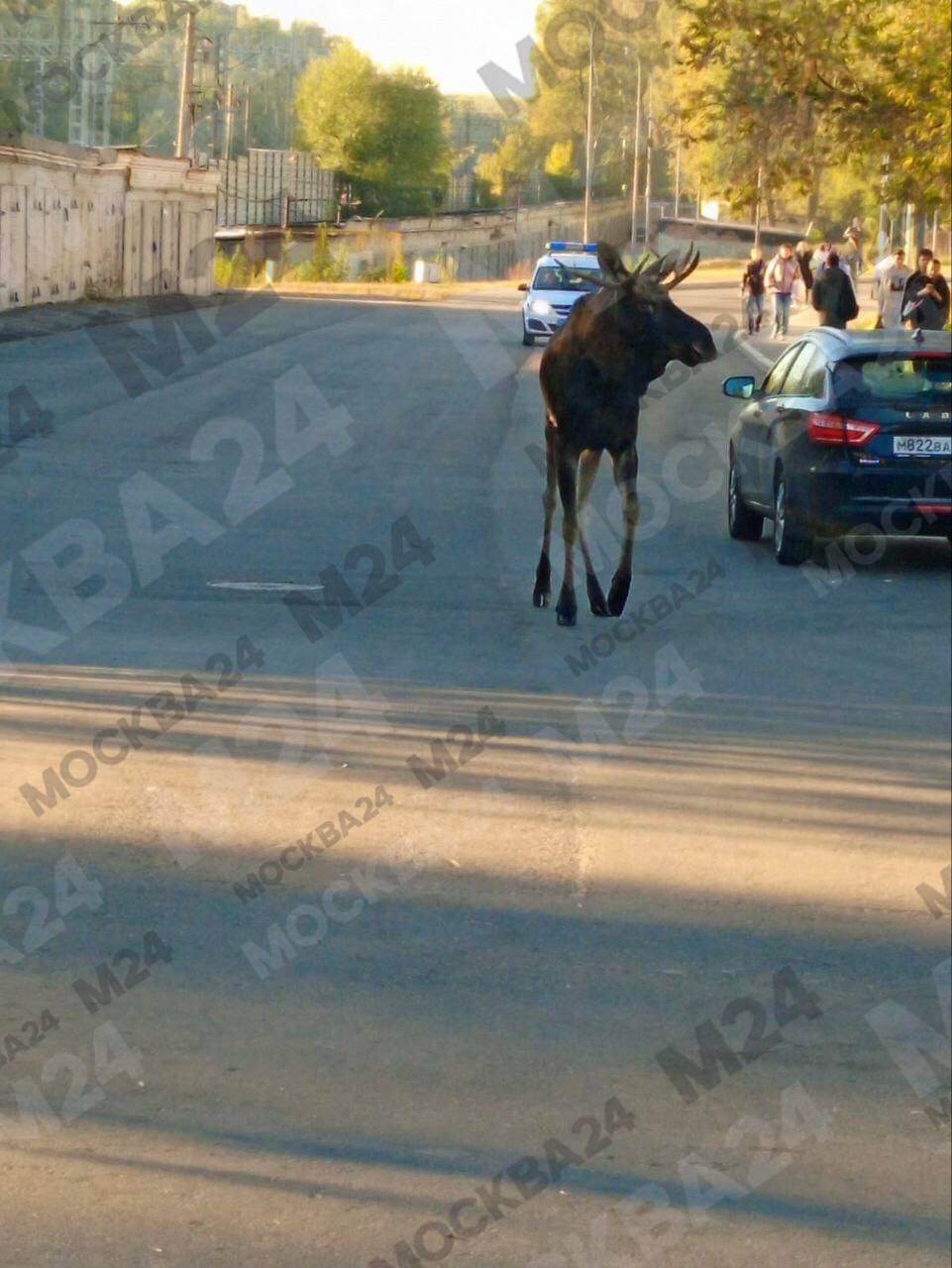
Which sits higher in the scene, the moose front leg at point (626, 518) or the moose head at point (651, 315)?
the moose head at point (651, 315)

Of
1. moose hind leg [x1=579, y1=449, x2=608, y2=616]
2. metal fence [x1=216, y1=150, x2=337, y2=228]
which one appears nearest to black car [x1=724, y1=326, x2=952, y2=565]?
moose hind leg [x1=579, y1=449, x2=608, y2=616]

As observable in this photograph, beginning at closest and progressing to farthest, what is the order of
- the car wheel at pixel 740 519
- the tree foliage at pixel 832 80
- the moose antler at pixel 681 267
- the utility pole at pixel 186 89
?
the moose antler at pixel 681 267, the car wheel at pixel 740 519, the tree foliage at pixel 832 80, the utility pole at pixel 186 89

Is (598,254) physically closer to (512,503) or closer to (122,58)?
(512,503)

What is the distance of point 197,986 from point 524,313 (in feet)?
121

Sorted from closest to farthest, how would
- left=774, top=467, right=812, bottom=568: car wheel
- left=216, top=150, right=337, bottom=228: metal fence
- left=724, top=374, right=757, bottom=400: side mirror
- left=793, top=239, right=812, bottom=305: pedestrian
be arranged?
1. left=774, top=467, right=812, bottom=568: car wheel
2. left=724, top=374, right=757, bottom=400: side mirror
3. left=793, top=239, right=812, bottom=305: pedestrian
4. left=216, top=150, right=337, bottom=228: metal fence

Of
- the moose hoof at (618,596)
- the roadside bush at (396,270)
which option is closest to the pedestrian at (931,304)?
the moose hoof at (618,596)

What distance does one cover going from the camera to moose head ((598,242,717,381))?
11586 millimetres

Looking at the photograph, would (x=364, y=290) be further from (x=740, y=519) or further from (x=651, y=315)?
(x=651, y=315)

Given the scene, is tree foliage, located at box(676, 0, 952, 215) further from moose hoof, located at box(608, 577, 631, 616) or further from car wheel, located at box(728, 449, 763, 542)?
moose hoof, located at box(608, 577, 631, 616)

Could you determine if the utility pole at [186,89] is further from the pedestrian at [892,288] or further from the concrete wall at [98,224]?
the pedestrian at [892,288]

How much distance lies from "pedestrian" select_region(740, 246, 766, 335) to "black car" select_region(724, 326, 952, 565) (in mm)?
29061

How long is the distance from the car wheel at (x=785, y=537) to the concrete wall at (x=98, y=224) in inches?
1219

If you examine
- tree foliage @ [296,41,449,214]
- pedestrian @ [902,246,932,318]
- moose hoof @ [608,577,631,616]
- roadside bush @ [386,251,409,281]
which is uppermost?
tree foliage @ [296,41,449,214]

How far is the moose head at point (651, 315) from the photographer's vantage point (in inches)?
456
